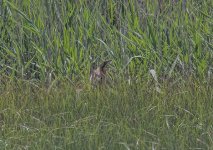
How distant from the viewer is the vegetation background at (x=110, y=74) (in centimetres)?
403

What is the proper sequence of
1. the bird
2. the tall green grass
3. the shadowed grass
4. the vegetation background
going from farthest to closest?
the tall green grass, the bird, the vegetation background, the shadowed grass

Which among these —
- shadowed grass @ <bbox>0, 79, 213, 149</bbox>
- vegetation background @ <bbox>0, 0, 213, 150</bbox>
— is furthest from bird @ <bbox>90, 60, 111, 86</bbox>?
shadowed grass @ <bbox>0, 79, 213, 149</bbox>

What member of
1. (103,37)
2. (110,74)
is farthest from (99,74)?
(103,37)

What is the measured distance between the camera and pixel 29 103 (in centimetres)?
456

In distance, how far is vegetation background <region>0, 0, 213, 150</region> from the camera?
4.03 metres

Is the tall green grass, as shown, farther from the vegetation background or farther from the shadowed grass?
the shadowed grass

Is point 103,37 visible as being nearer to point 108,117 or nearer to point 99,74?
point 99,74

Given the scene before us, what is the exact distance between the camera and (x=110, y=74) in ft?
17.1

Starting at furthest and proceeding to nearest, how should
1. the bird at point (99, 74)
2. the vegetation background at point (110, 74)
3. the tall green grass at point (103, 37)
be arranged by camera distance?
1. the tall green grass at point (103, 37)
2. the bird at point (99, 74)
3. the vegetation background at point (110, 74)

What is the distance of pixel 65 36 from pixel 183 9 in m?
0.86

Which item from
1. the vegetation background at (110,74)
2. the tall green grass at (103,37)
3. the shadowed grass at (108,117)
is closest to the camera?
the shadowed grass at (108,117)

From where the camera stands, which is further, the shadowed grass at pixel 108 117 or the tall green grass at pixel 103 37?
the tall green grass at pixel 103 37

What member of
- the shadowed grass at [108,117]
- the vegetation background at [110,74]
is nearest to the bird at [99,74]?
the vegetation background at [110,74]

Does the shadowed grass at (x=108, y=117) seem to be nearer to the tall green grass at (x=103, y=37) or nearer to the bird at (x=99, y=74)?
the bird at (x=99, y=74)
